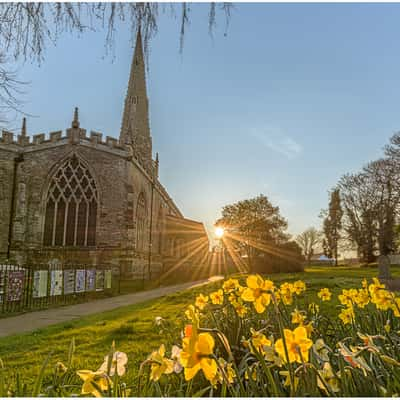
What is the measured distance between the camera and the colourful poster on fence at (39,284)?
1175 cm

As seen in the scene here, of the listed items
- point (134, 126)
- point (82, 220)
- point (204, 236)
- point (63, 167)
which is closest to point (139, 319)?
point (82, 220)

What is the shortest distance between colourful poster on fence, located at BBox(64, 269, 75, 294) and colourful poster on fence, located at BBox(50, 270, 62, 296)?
40 cm

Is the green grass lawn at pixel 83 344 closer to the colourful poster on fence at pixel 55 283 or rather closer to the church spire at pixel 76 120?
the colourful poster on fence at pixel 55 283

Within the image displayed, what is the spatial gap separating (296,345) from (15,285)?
11.7 metres

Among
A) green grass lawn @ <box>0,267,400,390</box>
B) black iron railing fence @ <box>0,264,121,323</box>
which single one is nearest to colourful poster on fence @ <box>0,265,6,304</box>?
black iron railing fence @ <box>0,264,121,323</box>

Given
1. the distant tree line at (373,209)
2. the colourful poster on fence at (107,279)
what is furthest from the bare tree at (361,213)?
the colourful poster on fence at (107,279)

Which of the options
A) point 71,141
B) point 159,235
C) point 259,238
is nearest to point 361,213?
point 259,238

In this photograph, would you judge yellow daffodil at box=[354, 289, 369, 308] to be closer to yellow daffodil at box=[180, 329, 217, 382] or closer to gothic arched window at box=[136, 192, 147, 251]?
yellow daffodil at box=[180, 329, 217, 382]

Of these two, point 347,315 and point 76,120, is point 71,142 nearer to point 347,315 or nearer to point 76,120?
point 76,120

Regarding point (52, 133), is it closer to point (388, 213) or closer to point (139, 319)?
point (139, 319)

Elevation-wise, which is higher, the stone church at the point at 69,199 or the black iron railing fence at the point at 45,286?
the stone church at the point at 69,199

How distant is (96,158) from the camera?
2356 cm

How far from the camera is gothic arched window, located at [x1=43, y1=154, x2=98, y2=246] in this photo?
22984 mm

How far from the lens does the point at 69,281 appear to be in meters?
13.7
